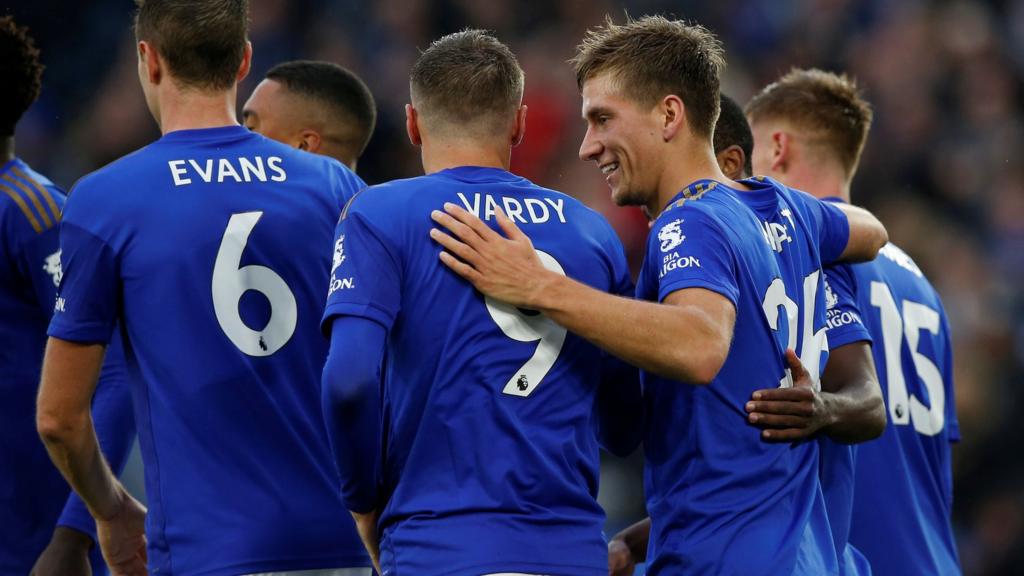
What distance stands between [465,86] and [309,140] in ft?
5.46

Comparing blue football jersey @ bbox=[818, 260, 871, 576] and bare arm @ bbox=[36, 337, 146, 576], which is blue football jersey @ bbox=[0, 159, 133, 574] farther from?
→ blue football jersey @ bbox=[818, 260, 871, 576]

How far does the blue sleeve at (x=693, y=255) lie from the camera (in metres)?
3.57

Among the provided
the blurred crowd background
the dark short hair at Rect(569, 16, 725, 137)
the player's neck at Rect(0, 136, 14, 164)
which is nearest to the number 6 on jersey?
the dark short hair at Rect(569, 16, 725, 137)

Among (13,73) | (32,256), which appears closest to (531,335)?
(32,256)

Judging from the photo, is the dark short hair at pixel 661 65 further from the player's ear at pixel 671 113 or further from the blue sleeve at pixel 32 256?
the blue sleeve at pixel 32 256

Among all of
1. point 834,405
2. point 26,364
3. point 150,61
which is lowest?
point 26,364

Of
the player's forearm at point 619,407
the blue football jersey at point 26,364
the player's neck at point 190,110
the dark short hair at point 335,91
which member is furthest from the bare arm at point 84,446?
the dark short hair at point 335,91

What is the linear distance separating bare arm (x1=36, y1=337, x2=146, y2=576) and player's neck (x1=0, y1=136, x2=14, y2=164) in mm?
1253

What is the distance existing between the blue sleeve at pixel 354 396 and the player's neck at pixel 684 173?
975mm

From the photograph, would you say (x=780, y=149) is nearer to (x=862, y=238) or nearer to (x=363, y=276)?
(x=862, y=238)

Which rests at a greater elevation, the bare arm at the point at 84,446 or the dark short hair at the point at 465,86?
the dark short hair at the point at 465,86

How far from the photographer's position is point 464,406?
11.8 ft

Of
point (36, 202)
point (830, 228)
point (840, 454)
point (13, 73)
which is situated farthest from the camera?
point (13, 73)

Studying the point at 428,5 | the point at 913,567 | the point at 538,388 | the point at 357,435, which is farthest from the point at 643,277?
the point at 428,5
